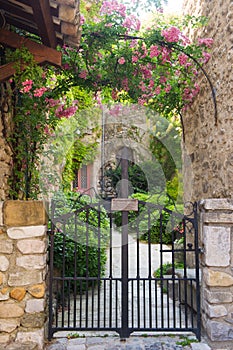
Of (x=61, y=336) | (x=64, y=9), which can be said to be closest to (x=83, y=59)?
(x=64, y=9)

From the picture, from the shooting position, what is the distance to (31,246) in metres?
2.59

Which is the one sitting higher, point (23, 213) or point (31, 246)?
point (23, 213)

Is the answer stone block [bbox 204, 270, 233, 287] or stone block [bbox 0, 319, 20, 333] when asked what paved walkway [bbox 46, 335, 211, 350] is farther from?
stone block [bbox 204, 270, 233, 287]

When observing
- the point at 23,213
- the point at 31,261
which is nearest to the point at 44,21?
the point at 23,213

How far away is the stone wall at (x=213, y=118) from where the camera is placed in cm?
321

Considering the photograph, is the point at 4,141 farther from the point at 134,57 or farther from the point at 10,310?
the point at 134,57

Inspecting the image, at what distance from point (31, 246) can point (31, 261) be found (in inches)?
4.8

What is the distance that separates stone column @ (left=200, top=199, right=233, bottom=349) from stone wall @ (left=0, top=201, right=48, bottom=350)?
1379 millimetres

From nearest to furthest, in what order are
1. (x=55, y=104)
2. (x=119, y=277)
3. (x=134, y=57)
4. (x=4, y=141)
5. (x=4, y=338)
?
(x=4, y=338) < (x=4, y=141) < (x=55, y=104) < (x=134, y=57) < (x=119, y=277)

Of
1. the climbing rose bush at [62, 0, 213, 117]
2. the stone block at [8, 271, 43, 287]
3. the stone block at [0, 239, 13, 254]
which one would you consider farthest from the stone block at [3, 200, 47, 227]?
the climbing rose bush at [62, 0, 213, 117]

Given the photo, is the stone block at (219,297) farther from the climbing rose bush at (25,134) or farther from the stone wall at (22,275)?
the climbing rose bush at (25,134)

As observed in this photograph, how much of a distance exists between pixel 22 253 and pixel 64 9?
188cm

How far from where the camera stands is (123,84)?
148 inches

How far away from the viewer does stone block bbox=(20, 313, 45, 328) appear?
8.30ft
